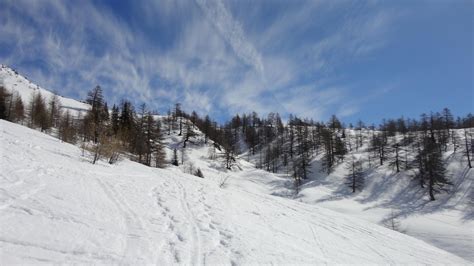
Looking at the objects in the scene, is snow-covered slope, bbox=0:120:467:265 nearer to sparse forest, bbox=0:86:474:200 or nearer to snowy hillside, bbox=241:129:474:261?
sparse forest, bbox=0:86:474:200

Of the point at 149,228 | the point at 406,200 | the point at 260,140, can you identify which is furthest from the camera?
the point at 260,140

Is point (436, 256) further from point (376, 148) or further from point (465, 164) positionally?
point (376, 148)

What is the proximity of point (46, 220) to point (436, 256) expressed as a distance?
1307 cm

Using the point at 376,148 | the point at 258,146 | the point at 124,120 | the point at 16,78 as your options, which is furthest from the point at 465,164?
the point at 16,78

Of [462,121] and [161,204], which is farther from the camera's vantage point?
[462,121]

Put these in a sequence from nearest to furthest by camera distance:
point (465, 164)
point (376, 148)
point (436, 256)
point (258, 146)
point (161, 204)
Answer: point (161, 204)
point (436, 256)
point (465, 164)
point (376, 148)
point (258, 146)

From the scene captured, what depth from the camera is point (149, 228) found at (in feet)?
17.3

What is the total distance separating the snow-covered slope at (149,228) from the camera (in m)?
3.87

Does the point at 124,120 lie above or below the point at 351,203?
above

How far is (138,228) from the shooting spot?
5.16m

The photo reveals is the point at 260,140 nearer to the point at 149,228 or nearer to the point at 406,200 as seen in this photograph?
the point at 406,200

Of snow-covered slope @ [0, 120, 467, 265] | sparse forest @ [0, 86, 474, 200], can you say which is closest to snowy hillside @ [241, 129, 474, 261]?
sparse forest @ [0, 86, 474, 200]

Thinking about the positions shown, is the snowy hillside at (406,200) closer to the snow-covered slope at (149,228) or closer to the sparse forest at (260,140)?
the sparse forest at (260,140)

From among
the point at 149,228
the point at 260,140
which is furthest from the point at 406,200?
the point at 260,140
